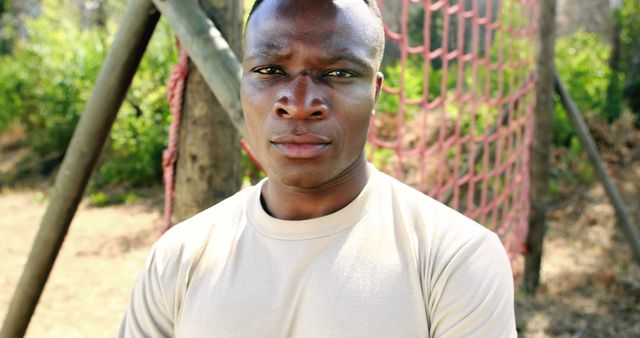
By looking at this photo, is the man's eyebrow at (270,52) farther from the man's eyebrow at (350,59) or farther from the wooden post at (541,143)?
the wooden post at (541,143)

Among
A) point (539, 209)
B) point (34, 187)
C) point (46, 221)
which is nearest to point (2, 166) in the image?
point (34, 187)

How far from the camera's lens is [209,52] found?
175 centimetres

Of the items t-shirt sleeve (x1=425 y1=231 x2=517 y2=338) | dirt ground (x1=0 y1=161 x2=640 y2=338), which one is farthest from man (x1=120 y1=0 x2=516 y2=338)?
dirt ground (x1=0 y1=161 x2=640 y2=338)

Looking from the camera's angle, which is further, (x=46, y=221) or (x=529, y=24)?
(x=529, y=24)

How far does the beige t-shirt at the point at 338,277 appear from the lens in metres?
1.12

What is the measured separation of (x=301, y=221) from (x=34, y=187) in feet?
25.8

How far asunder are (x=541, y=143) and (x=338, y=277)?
337 centimetres

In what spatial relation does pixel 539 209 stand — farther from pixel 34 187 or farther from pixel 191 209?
pixel 34 187

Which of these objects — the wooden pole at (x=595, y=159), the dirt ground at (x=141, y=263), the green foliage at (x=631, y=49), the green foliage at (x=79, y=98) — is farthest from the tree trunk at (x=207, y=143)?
the green foliage at (x=631, y=49)

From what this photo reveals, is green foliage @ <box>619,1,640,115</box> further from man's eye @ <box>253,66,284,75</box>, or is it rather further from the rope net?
man's eye @ <box>253,66,284,75</box>

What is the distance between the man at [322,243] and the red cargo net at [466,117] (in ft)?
4.79

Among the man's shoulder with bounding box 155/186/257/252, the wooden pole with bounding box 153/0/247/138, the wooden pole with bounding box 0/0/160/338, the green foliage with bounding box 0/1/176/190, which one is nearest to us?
the man's shoulder with bounding box 155/186/257/252

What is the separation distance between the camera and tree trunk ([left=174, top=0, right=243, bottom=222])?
78.4 inches

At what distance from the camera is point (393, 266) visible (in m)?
1.17
